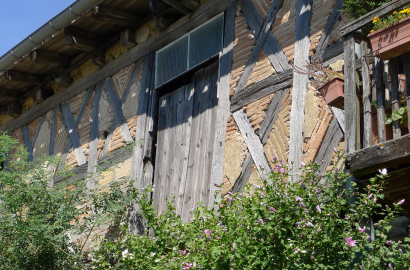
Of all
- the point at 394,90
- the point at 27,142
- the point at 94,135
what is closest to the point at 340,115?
the point at 394,90

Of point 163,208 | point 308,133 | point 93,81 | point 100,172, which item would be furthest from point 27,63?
point 308,133

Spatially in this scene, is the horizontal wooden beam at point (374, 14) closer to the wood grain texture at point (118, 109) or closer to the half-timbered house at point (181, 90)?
the half-timbered house at point (181, 90)

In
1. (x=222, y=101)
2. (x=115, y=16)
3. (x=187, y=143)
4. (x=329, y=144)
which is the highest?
(x=115, y=16)

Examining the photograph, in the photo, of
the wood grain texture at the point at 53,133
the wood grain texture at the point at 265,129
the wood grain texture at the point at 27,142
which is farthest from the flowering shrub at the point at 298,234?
the wood grain texture at the point at 27,142

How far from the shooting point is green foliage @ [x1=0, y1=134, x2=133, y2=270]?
6.69 meters

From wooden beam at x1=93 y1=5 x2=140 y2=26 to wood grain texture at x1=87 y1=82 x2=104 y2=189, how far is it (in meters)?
0.95

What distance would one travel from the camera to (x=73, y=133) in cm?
888

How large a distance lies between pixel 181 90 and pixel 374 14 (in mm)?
3351

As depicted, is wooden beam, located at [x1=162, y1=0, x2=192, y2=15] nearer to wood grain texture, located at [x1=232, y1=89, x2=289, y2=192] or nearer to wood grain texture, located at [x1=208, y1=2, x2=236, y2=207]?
wood grain texture, located at [x1=208, y1=2, x2=236, y2=207]

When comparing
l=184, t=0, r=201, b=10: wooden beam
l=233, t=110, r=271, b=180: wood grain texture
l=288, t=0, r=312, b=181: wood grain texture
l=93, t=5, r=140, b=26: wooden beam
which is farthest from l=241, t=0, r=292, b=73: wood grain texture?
l=93, t=5, r=140, b=26: wooden beam

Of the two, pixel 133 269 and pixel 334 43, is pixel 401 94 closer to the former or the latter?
pixel 334 43

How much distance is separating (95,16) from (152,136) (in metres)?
1.61

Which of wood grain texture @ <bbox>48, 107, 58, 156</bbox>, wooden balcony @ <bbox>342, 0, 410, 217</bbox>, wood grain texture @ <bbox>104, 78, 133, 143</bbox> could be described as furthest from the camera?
wood grain texture @ <bbox>48, 107, 58, 156</bbox>

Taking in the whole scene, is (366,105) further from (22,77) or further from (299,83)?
(22,77)
